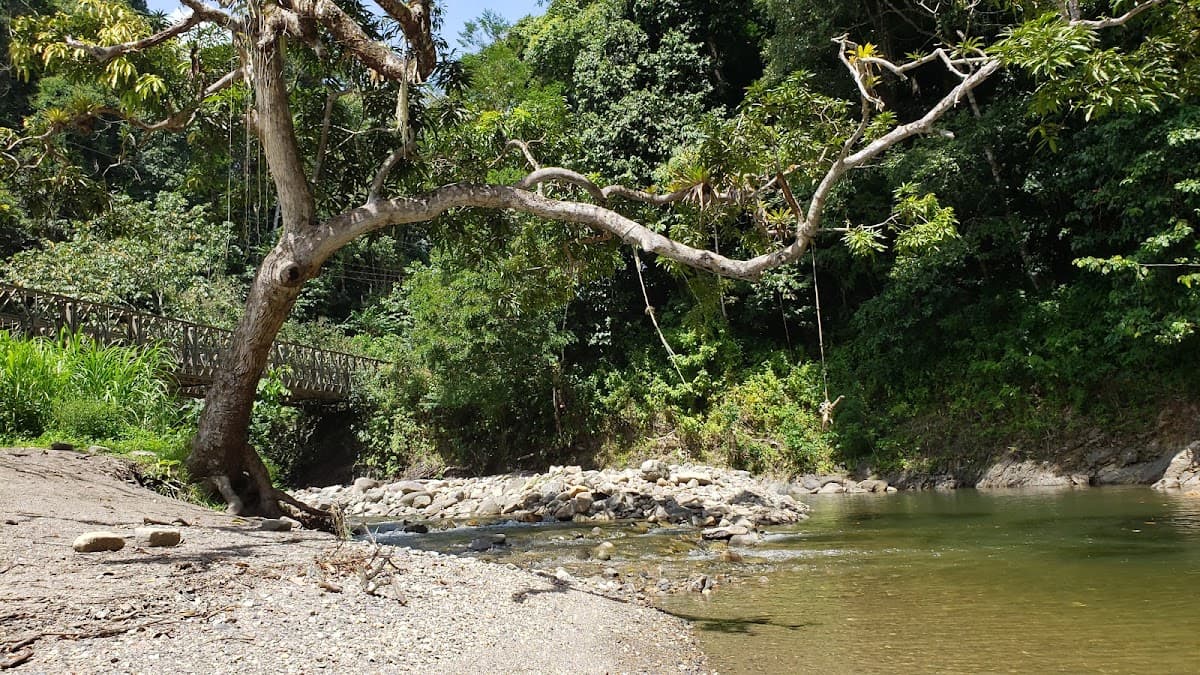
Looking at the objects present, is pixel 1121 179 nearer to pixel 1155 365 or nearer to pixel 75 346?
pixel 1155 365

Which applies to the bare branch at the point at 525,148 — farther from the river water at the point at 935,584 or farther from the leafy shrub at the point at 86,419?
the leafy shrub at the point at 86,419

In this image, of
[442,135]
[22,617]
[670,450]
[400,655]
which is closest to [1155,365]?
[670,450]

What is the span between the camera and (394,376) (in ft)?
66.2

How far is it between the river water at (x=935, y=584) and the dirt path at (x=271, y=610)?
77 centimetres

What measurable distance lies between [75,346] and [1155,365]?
15957mm

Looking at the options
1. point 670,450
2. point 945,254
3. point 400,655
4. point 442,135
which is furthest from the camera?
point 670,450

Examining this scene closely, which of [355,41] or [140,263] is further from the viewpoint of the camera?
[140,263]

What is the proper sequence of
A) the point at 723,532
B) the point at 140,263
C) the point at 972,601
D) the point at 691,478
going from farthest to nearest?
the point at 140,263 < the point at 691,478 < the point at 723,532 < the point at 972,601

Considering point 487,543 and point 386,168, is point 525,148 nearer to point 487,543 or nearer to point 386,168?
point 386,168

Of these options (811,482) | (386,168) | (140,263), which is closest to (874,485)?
(811,482)

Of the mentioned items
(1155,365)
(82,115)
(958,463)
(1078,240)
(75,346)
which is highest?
(82,115)

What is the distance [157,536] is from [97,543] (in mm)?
381

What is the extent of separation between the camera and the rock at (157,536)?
4500 millimetres

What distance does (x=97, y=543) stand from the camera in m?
4.16
